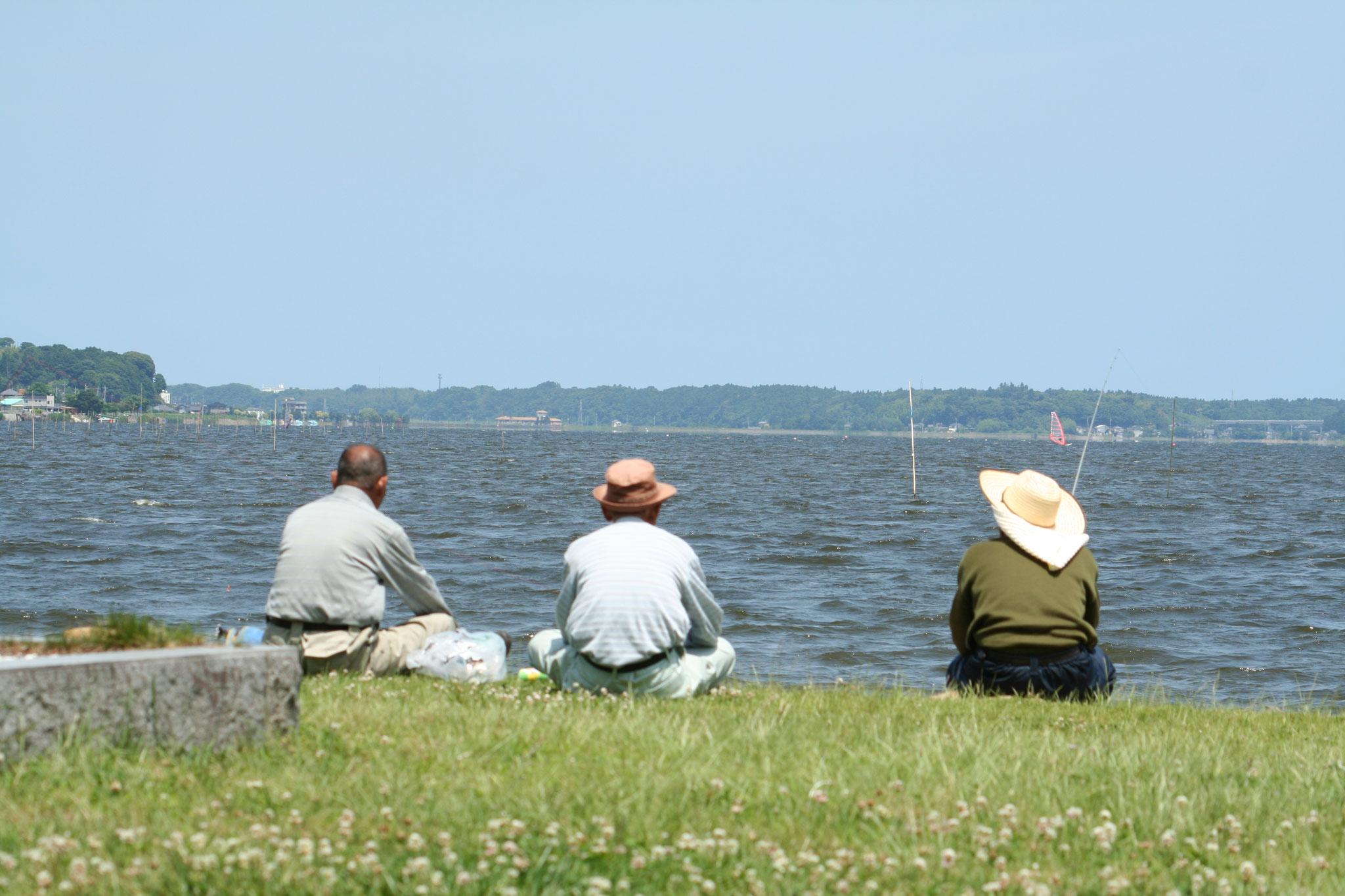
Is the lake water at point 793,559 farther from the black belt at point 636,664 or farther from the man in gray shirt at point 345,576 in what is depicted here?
the black belt at point 636,664

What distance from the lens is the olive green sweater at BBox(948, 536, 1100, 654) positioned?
7.43 m

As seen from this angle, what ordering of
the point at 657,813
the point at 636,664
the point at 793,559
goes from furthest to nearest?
1. the point at 793,559
2. the point at 636,664
3. the point at 657,813

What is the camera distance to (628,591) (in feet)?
21.4

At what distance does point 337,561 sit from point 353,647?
624 mm

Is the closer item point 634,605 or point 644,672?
point 634,605

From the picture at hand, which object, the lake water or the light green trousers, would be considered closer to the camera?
the light green trousers

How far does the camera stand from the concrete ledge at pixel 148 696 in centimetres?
411

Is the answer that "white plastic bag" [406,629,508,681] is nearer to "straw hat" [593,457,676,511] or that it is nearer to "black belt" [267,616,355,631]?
"black belt" [267,616,355,631]

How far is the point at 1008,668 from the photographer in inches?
300

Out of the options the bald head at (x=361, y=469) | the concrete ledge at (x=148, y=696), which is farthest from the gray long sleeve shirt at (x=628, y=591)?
the concrete ledge at (x=148, y=696)

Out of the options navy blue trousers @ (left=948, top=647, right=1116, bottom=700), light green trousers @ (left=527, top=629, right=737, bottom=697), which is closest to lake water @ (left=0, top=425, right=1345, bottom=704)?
navy blue trousers @ (left=948, top=647, right=1116, bottom=700)

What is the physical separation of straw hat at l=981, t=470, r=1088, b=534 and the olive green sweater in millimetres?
183

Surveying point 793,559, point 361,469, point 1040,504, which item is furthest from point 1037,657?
point 793,559

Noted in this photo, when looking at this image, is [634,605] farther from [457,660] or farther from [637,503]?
[457,660]
